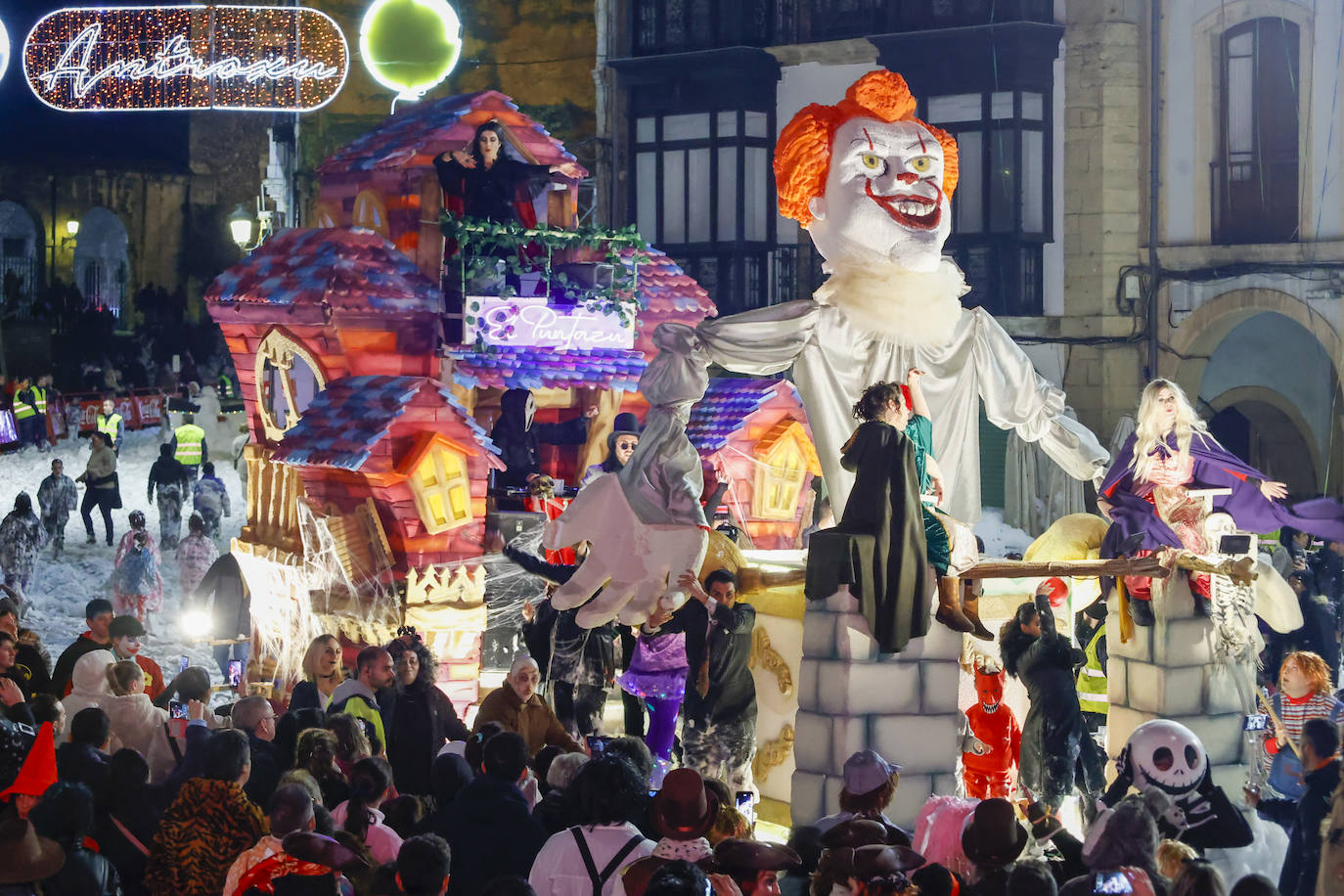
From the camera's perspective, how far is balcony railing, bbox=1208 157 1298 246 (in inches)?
770

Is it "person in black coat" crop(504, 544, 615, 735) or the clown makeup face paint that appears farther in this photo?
the clown makeup face paint

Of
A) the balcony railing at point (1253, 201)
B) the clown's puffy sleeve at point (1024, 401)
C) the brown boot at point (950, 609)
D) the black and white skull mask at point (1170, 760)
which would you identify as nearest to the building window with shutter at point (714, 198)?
the balcony railing at point (1253, 201)

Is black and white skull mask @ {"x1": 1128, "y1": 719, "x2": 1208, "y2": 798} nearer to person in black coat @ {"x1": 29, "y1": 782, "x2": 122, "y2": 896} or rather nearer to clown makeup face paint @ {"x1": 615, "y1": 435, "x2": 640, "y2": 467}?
person in black coat @ {"x1": 29, "y1": 782, "x2": 122, "y2": 896}

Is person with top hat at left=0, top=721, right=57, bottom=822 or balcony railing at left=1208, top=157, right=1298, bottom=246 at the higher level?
balcony railing at left=1208, top=157, right=1298, bottom=246

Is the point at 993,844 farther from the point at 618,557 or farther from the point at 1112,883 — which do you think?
the point at 618,557

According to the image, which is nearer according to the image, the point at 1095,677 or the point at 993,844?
the point at 993,844

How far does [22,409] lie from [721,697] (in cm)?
1701

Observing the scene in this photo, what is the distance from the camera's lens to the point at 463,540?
40.1 feet

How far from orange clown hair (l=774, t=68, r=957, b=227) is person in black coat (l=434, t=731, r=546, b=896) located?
13.6 ft

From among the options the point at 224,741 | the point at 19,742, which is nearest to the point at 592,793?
the point at 224,741

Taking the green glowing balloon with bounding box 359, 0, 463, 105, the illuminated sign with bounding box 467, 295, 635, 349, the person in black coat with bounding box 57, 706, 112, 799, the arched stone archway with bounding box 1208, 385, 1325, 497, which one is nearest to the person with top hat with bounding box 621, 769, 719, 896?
the person in black coat with bounding box 57, 706, 112, 799

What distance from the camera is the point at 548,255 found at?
13430 mm

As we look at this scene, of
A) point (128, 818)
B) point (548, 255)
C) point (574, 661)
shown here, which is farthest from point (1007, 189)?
point (128, 818)

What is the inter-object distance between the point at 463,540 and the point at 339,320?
5.96ft
